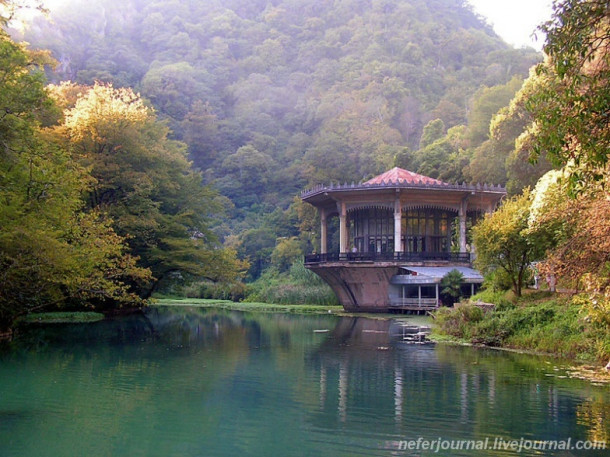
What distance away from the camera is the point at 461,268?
4059 cm

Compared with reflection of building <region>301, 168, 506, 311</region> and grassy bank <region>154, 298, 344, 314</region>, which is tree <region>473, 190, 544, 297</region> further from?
grassy bank <region>154, 298, 344, 314</region>

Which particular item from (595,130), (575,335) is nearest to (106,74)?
(575,335)

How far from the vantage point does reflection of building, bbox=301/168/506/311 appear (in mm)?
40250

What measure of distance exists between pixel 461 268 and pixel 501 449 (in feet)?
106

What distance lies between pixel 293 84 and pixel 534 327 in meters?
89.3

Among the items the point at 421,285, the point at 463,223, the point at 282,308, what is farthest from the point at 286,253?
the point at 421,285

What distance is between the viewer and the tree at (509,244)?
2406cm

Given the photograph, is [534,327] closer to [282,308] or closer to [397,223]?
[397,223]

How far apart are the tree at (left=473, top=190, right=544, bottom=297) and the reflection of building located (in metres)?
12.4

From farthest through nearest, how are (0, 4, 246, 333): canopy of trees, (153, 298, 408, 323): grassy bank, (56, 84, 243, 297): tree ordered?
(153, 298, 408, 323): grassy bank
(56, 84, 243, 297): tree
(0, 4, 246, 333): canopy of trees

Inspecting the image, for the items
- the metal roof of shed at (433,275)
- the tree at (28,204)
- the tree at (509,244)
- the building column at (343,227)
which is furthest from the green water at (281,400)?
the building column at (343,227)

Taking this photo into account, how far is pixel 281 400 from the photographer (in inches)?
484

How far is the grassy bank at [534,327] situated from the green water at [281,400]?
4.15 feet

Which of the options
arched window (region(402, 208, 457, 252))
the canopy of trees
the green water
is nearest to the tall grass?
arched window (region(402, 208, 457, 252))
